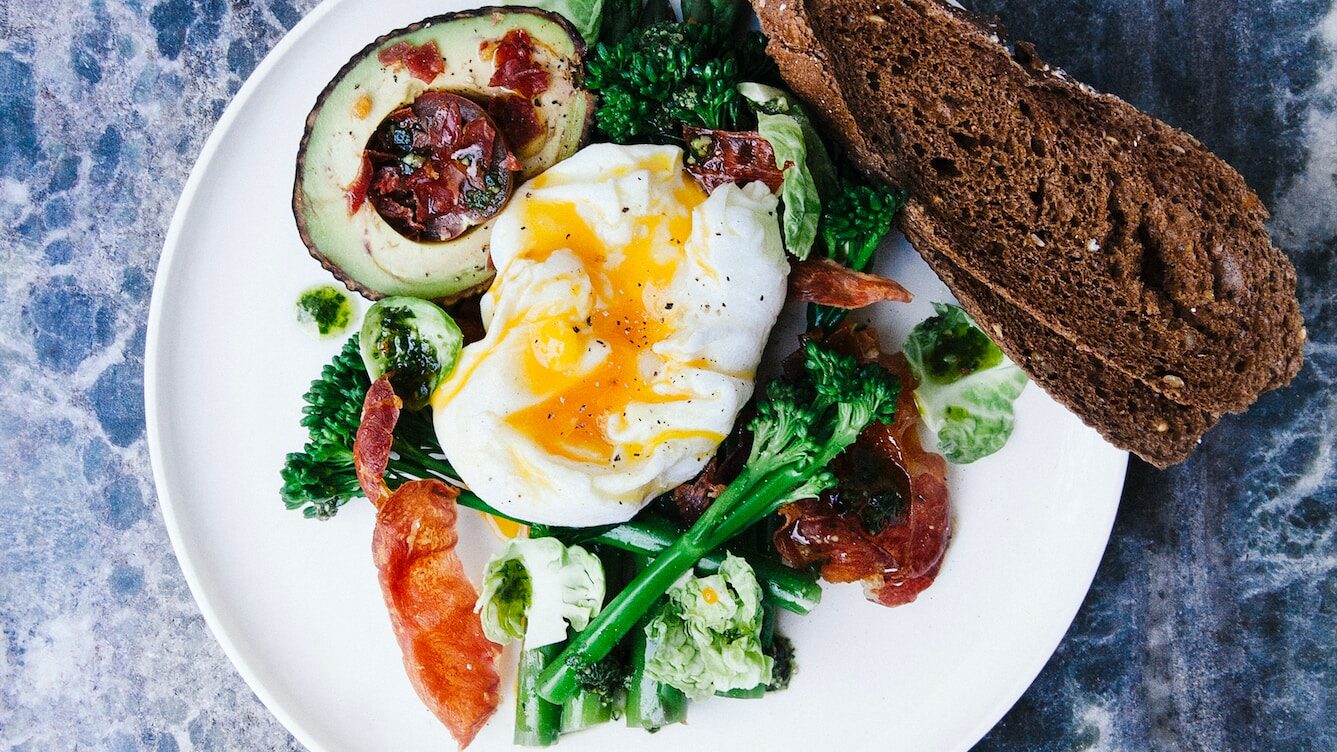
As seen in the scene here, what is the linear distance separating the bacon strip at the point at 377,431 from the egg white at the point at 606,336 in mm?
185

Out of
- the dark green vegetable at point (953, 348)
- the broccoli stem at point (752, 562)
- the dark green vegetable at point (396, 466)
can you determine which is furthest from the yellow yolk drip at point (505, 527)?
the dark green vegetable at point (953, 348)

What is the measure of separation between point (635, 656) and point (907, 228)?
1800 millimetres

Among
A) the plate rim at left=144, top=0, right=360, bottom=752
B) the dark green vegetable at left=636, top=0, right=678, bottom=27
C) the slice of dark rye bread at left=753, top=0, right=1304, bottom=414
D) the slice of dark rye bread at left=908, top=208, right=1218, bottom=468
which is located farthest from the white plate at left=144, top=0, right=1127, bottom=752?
the dark green vegetable at left=636, top=0, right=678, bottom=27

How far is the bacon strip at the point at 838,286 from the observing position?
3088mm

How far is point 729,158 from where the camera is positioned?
313cm

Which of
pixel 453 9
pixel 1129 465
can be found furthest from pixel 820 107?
pixel 1129 465

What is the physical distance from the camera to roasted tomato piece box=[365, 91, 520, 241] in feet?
9.95

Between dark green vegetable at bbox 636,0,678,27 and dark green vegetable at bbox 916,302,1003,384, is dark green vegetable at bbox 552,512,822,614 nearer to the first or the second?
dark green vegetable at bbox 916,302,1003,384

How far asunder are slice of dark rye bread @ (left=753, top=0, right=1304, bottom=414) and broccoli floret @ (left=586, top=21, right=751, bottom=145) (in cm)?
23

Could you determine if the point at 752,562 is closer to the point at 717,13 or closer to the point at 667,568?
the point at 667,568

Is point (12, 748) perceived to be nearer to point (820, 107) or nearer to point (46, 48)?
point (46, 48)

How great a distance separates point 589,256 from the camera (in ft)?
9.98

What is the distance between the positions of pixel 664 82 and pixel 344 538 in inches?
81.3

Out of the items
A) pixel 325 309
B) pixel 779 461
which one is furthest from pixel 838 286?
pixel 325 309
